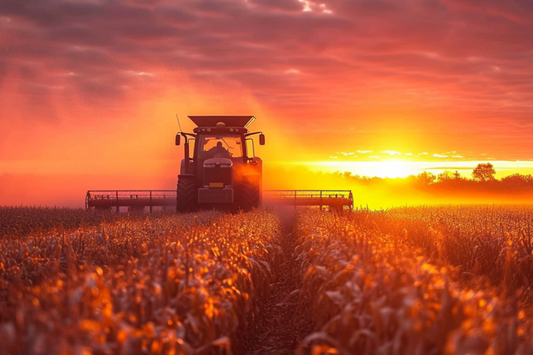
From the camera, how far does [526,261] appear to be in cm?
1141

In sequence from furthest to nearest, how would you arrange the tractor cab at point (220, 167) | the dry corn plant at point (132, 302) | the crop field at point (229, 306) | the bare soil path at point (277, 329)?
1. the tractor cab at point (220, 167)
2. the bare soil path at point (277, 329)
3. the crop field at point (229, 306)
4. the dry corn plant at point (132, 302)

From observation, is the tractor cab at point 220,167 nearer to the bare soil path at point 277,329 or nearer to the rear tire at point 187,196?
Answer: the rear tire at point 187,196

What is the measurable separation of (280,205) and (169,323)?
32.2m

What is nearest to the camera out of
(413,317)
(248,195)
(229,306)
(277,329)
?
(413,317)

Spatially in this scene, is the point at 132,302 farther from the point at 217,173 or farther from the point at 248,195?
the point at 248,195

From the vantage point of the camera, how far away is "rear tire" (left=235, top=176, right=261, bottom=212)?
2406 cm

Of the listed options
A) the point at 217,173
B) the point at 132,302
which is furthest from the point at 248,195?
the point at 132,302

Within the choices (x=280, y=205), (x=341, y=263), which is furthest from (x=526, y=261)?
(x=280, y=205)

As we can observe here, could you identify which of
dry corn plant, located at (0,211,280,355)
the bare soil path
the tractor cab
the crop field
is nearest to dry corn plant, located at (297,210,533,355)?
the crop field

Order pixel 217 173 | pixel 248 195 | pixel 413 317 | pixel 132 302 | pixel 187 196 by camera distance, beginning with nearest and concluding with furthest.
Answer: pixel 413 317
pixel 132 302
pixel 187 196
pixel 217 173
pixel 248 195

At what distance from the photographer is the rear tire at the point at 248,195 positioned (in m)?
24.1

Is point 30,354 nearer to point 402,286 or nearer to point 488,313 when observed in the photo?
point 402,286

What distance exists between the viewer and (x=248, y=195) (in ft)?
78.8

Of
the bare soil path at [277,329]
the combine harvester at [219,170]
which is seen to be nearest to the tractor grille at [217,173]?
the combine harvester at [219,170]
